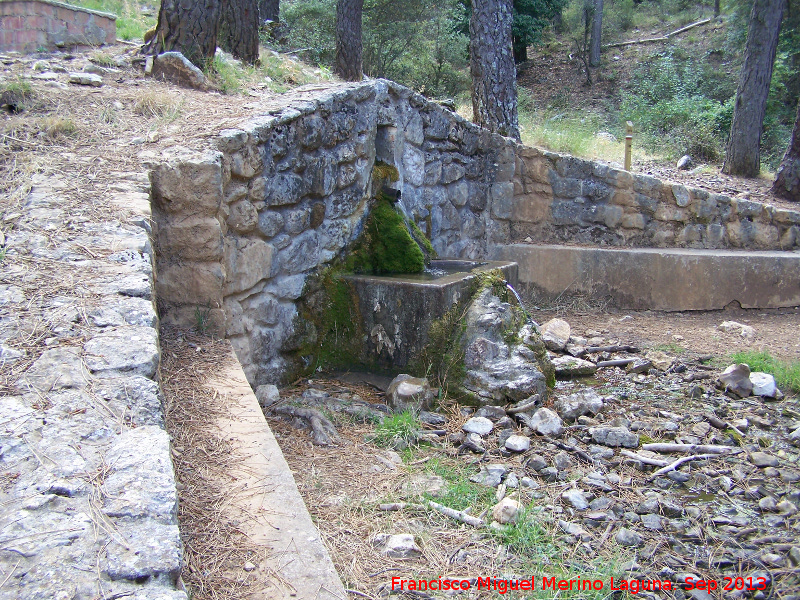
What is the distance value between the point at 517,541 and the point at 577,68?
1837cm

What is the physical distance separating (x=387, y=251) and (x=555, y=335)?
4.59ft

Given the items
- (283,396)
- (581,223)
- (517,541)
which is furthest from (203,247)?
(581,223)

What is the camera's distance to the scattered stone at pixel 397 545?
213 centimetres

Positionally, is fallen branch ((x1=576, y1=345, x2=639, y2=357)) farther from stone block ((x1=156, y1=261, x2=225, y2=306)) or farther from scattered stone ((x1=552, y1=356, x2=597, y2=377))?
stone block ((x1=156, y1=261, x2=225, y2=306))

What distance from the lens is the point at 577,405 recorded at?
134 inches

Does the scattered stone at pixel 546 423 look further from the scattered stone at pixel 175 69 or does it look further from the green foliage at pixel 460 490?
the scattered stone at pixel 175 69

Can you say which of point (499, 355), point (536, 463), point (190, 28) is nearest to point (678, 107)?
point (190, 28)

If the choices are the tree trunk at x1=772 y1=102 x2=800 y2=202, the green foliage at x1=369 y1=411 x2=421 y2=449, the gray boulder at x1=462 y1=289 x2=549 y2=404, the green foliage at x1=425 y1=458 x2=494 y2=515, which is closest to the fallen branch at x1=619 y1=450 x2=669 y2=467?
the gray boulder at x1=462 y1=289 x2=549 y2=404

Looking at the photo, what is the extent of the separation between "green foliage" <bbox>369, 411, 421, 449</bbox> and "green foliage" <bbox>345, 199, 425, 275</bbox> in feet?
4.14

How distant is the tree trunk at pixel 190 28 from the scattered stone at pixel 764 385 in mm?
4496

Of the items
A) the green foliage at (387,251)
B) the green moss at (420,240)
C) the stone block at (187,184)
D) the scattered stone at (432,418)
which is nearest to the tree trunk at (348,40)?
the green moss at (420,240)

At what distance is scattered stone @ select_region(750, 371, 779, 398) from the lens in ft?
11.9

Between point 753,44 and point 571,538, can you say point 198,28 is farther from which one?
point 753,44

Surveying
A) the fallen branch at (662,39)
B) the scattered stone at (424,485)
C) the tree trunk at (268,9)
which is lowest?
the scattered stone at (424,485)
